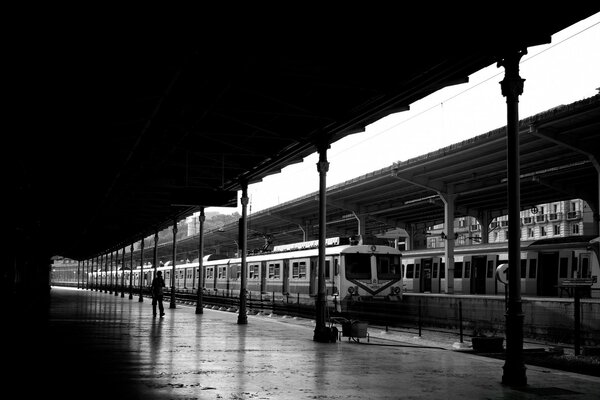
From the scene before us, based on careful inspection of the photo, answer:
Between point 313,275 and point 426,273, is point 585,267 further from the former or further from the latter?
point 426,273

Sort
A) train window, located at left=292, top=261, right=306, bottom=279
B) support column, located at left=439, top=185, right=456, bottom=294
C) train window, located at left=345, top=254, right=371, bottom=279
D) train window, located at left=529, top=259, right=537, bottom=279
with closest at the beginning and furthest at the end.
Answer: train window, located at left=345, top=254, right=371, bottom=279
train window, located at left=292, top=261, right=306, bottom=279
train window, located at left=529, top=259, right=537, bottom=279
support column, located at left=439, top=185, right=456, bottom=294

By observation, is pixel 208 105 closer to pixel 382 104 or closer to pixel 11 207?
pixel 382 104

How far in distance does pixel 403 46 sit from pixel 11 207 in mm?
13237

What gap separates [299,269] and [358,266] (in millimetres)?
3937

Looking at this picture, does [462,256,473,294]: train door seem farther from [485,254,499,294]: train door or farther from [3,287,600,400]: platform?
[3,287,600,400]: platform

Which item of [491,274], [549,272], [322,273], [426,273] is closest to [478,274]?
[491,274]

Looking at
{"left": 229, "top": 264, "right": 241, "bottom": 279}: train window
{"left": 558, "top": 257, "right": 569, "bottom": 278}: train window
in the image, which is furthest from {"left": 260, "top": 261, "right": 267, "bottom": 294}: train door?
{"left": 558, "top": 257, "right": 569, "bottom": 278}: train window

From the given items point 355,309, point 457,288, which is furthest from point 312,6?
point 457,288

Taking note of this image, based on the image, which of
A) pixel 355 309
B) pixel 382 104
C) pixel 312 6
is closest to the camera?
pixel 312 6

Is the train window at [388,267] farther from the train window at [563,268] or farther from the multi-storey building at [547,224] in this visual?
the multi-storey building at [547,224]

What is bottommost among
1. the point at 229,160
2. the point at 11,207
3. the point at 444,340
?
the point at 444,340

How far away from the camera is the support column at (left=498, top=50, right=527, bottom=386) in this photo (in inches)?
397

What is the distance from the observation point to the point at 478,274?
35344 millimetres

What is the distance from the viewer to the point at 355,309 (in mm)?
26812
